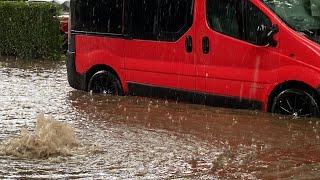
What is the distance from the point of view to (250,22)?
10789 mm

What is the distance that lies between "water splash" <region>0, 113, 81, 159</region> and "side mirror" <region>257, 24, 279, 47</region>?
3.50m

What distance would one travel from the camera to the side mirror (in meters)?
10.5

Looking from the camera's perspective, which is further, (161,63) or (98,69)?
(98,69)

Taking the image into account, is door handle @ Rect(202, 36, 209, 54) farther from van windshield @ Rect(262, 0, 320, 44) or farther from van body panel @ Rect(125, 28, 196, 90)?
van windshield @ Rect(262, 0, 320, 44)

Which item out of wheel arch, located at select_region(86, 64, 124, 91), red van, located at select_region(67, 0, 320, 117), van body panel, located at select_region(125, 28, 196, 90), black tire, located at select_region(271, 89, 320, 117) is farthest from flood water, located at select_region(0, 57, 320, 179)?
wheel arch, located at select_region(86, 64, 124, 91)

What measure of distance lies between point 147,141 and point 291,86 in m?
2.79

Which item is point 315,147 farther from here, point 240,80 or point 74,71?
point 74,71

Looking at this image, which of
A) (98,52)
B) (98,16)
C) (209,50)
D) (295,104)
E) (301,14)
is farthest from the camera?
(98,52)

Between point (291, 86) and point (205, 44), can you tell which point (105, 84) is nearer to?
point (205, 44)

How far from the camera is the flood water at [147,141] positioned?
23.7 ft

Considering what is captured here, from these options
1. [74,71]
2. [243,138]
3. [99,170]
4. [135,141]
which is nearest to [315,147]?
[243,138]

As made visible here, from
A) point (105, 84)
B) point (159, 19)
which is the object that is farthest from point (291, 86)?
point (105, 84)

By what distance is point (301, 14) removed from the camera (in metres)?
10.8

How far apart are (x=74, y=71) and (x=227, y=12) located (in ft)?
12.1
